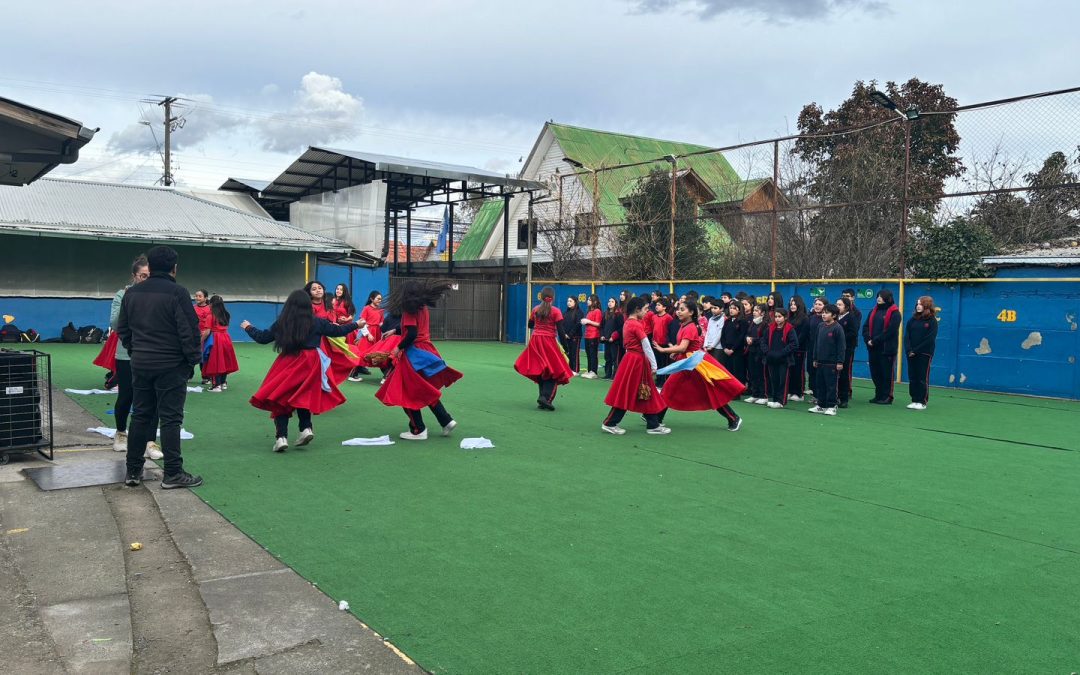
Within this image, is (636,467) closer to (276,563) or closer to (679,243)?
(276,563)

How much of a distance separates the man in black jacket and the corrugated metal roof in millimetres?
17744

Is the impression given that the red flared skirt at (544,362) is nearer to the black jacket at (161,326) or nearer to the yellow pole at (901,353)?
the black jacket at (161,326)

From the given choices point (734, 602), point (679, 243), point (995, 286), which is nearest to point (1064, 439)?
point (995, 286)

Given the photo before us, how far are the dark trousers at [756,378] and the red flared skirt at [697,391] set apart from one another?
11.1 feet

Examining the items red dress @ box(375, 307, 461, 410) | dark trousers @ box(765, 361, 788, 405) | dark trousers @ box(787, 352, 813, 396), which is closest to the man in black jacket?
red dress @ box(375, 307, 461, 410)

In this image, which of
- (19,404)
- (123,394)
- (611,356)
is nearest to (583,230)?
(611,356)

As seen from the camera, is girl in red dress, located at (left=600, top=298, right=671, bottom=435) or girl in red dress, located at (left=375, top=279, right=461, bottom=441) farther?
girl in red dress, located at (left=600, top=298, right=671, bottom=435)

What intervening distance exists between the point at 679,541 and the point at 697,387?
15.9 ft

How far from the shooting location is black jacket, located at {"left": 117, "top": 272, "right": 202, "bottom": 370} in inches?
270

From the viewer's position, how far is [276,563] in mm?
5094

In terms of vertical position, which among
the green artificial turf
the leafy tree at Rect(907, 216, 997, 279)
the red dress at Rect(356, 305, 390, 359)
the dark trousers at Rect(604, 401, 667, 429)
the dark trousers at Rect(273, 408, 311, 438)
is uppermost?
the leafy tree at Rect(907, 216, 997, 279)

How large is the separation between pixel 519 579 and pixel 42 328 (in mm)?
22548

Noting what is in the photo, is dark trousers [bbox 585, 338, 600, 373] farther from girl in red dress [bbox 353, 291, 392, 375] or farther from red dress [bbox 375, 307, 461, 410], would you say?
red dress [bbox 375, 307, 461, 410]

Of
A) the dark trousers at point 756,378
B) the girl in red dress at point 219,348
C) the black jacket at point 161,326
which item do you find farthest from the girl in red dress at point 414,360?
the dark trousers at point 756,378
